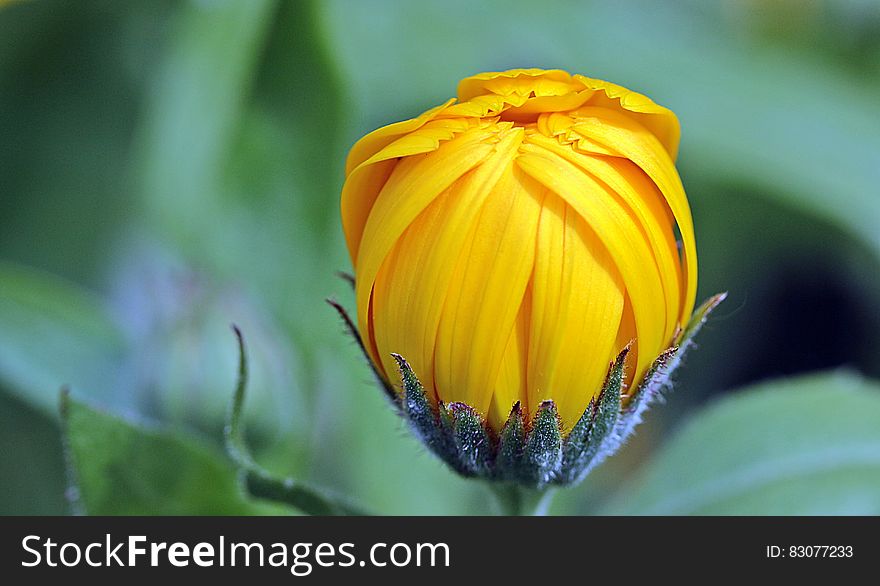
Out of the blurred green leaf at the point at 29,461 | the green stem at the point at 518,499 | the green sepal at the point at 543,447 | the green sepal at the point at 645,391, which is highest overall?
the blurred green leaf at the point at 29,461

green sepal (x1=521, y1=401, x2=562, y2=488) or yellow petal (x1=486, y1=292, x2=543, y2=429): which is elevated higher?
yellow petal (x1=486, y1=292, x2=543, y2=429)

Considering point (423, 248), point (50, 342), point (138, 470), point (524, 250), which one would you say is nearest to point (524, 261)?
point (524, 250)

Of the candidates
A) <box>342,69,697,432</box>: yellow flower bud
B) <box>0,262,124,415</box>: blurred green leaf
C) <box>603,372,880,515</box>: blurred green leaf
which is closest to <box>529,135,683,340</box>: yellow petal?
<box>342,69,697,432</box>: yellow flower bud

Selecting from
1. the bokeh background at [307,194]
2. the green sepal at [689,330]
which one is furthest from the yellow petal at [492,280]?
the bokeh background at [307,194]

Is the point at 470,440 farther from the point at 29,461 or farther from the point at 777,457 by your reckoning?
the point at 29,461

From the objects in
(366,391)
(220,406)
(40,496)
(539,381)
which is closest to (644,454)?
(366,391)

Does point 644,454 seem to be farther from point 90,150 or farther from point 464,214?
point 464,214

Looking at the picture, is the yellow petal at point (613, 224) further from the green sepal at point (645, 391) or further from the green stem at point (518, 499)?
the green stem at point (518, 499)

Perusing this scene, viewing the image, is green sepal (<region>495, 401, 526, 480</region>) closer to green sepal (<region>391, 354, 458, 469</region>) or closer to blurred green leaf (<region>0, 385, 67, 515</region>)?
green sepal (<region>391, 354, 458, 469</region>)
